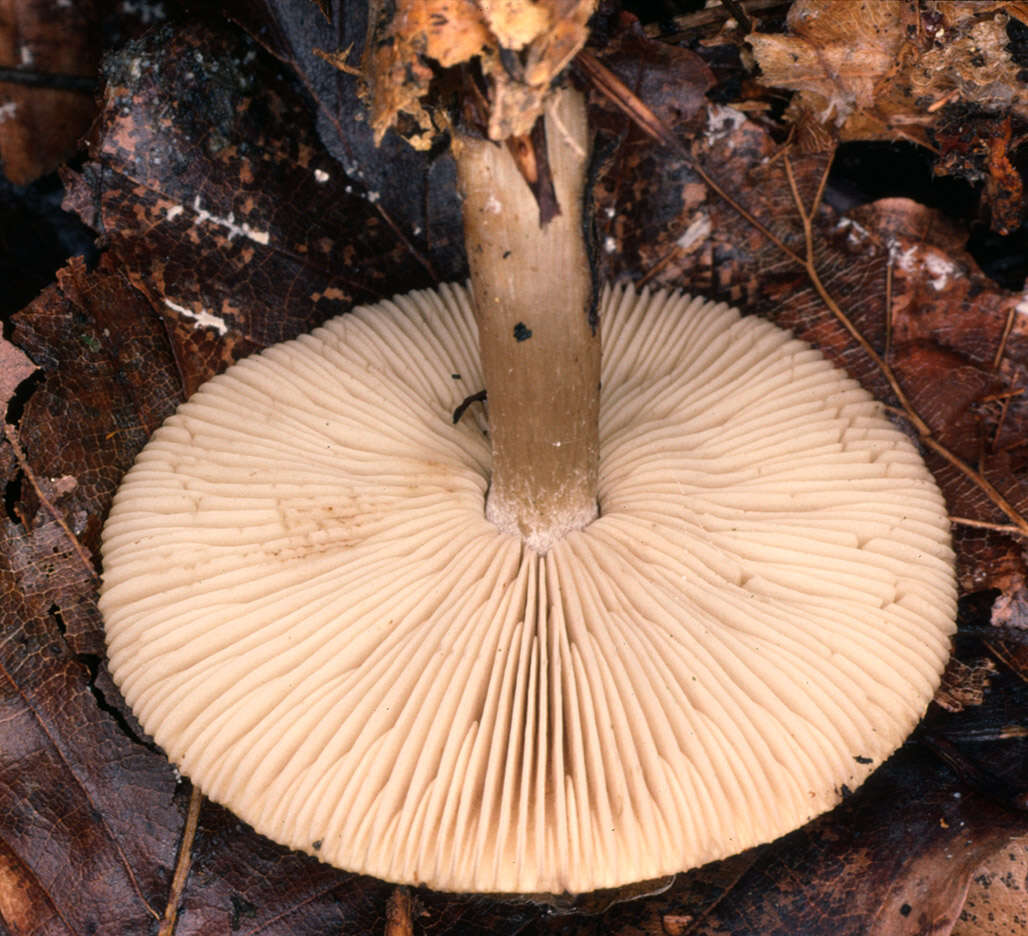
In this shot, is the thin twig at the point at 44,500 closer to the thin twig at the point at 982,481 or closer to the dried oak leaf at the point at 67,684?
the dried oak leaf at the point at 67,684

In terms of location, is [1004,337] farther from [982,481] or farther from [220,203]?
[220,203]

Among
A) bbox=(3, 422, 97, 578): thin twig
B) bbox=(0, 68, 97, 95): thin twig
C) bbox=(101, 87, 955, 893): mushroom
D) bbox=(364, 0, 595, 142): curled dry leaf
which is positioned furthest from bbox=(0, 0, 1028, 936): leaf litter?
bbox=(0, 68, 97, 95): thin twig

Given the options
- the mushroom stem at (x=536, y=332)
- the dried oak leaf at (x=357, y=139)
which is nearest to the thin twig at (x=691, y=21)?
the dried oak leaf at (x=357, y=139)

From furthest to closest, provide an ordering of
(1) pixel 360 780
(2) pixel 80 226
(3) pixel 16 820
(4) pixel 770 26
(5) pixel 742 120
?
(2) pixel 80 226
(5) pixel 742 120
(4) pixel 770 26
(3) pixel 16 820
(1) pixel 360 780

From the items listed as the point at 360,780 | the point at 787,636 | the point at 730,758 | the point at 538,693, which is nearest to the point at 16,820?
the point at 360,780

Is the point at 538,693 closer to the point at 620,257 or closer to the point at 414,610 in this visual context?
the point at 414,610

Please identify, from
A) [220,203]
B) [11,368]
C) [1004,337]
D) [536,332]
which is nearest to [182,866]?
[11,368]

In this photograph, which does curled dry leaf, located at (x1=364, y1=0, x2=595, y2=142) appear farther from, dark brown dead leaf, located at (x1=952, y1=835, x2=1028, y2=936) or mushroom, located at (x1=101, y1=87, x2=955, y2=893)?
dark brown dead leaf, located at (x1=952, y1=835, x2=1028, y2=936)
